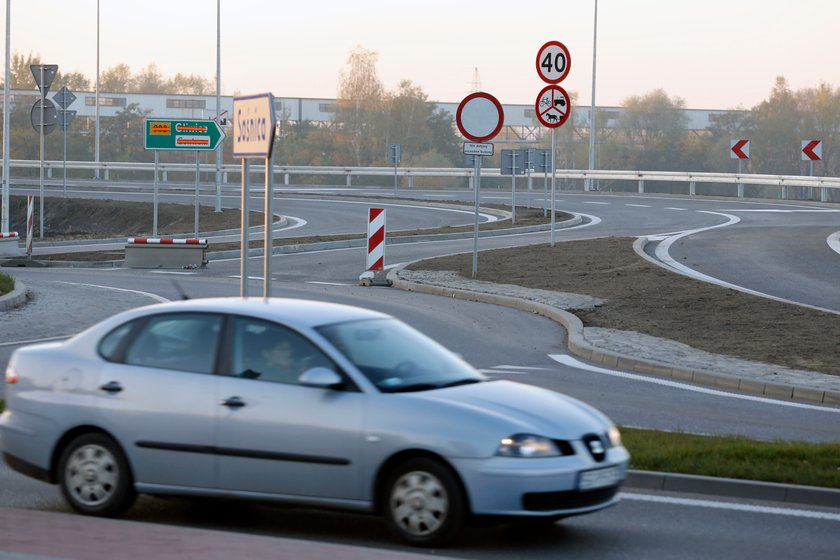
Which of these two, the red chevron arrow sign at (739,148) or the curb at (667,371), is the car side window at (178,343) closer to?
the curb at (667,371)

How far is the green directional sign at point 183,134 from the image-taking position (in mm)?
31312

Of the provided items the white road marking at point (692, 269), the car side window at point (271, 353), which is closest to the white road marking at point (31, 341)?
the car side window at point (271, 353)

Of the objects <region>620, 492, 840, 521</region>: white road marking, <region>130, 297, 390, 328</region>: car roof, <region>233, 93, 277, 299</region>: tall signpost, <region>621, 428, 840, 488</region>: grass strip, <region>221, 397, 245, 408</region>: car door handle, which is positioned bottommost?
<region>620, 492, 840, 521</region>: white road marking

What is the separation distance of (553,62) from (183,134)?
1183cm

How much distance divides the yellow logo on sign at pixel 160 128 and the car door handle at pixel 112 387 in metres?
24.4

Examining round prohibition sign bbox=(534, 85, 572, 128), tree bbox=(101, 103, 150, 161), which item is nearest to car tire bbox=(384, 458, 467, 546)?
round prohibition sign bbox=(534, 85, 572, 128)

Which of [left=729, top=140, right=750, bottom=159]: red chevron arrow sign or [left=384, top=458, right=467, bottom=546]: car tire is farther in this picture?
[left=729, top=140, right=750, bottom=159]: red chevron arrow sign

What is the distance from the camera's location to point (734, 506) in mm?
7895

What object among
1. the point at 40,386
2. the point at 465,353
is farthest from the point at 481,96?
the point at 40,386

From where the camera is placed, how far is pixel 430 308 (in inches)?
784

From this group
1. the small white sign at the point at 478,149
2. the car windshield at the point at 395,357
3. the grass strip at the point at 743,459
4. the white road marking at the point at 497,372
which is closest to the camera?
the car windshield at the point at 395,357

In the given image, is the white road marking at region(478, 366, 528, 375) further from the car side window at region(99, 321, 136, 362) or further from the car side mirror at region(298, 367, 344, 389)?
the car side mirror at region(298, 367, 344, 389)

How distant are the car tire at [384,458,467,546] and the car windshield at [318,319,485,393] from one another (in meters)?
0.50

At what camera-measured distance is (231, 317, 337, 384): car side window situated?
7180 millimetres
